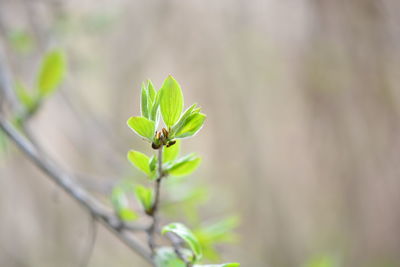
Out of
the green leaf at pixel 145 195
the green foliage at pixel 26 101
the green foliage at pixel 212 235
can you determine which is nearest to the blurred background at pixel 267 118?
the green foliage at pixel 26 101

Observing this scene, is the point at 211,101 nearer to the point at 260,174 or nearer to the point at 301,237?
the point at 260,174

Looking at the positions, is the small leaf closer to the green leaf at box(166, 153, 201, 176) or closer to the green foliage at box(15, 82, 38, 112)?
the green leaf at box(166, 153, 201, 176)

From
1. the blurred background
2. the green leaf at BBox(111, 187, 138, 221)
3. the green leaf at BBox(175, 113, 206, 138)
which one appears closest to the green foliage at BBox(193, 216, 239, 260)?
the green leaf at BBox(111, 187, 138, 221)

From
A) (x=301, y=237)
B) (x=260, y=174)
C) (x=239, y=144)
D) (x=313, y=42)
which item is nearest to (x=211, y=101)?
(x=239, y=144)

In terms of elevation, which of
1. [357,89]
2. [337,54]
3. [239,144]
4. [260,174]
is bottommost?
[260,174]

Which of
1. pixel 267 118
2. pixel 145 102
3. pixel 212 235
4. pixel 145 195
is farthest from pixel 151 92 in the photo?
pixel 267 118

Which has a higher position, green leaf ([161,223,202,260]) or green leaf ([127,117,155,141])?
green leaf ([127,117,155,141])

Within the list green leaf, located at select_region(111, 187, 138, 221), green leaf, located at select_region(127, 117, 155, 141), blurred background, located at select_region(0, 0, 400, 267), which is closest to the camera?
green leaf, located at select_region(127, 117, 155, 141)
